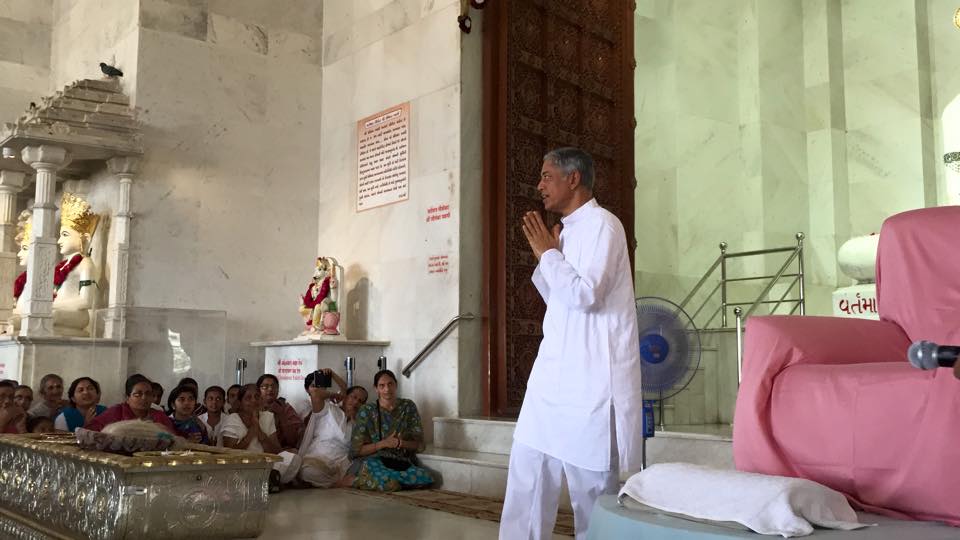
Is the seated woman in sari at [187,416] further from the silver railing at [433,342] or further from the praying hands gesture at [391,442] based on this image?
the silver railing at [433,342]

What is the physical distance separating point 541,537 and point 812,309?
8904 millimetres

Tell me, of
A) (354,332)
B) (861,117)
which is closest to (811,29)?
(861,117)

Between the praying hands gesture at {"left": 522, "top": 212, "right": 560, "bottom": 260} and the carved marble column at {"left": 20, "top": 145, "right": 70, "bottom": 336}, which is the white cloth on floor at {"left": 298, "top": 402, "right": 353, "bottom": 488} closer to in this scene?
the carved marble column at {"left": 20, "top": 145, "right": 70, "bottom": 336}

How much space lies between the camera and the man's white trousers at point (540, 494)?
3166 mm

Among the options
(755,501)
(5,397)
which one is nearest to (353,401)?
(5,397)

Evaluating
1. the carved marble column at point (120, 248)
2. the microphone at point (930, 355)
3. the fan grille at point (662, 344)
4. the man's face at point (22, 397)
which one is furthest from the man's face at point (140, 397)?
the microphone at point (930, 355)

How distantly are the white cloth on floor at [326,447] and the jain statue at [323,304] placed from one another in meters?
0.95

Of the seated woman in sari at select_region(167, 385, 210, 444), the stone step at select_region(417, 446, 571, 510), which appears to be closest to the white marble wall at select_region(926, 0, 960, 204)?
the stone step at select_region(417, 446, 571, 510)

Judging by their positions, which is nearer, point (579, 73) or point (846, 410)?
point (846, 410)

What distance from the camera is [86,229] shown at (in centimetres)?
894

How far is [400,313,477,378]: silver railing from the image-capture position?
795 cm

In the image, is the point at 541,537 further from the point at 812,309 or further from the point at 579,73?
the point at 812,309

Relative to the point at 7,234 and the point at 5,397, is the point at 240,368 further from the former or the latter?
the point at 7,234

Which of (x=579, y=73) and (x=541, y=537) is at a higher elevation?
(x=579, y=73)
